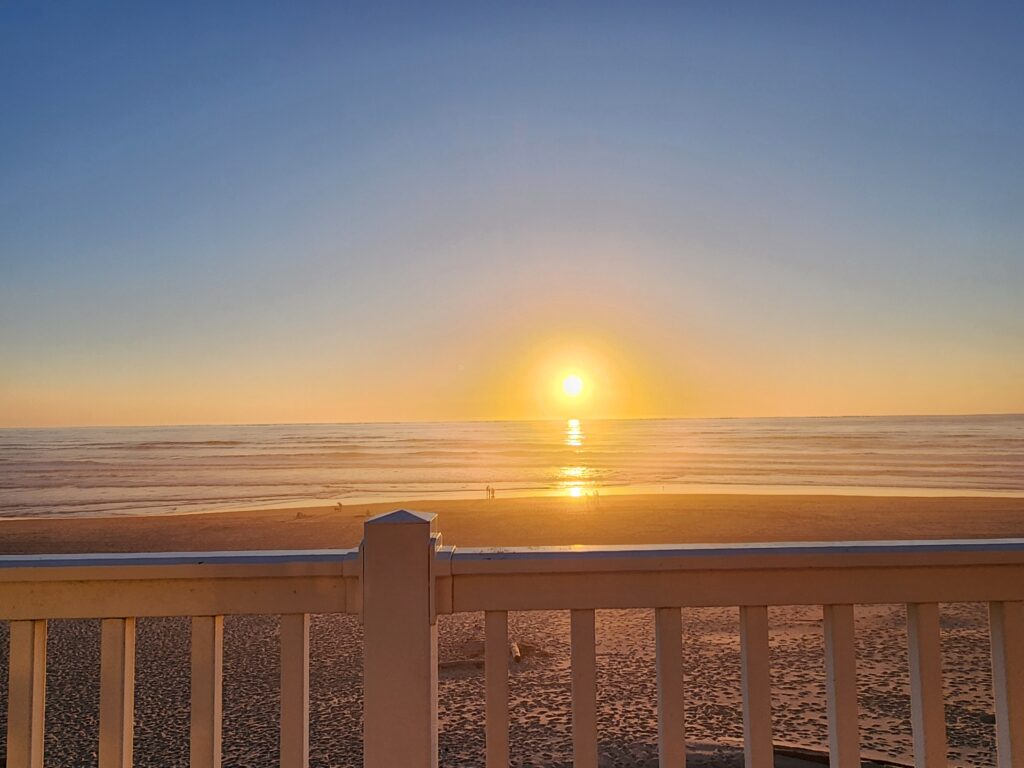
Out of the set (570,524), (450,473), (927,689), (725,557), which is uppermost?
(450,473)

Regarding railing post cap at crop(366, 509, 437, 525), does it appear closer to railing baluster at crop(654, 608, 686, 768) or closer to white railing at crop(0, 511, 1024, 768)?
white railing at crop(0, 511, 1024, 768)

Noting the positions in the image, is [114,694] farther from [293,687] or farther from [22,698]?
[293,687]

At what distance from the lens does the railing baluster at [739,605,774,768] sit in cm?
146

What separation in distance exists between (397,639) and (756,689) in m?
0.78

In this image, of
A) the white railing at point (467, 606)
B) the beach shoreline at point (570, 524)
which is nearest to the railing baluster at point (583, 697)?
the white railing at point (467, 606)

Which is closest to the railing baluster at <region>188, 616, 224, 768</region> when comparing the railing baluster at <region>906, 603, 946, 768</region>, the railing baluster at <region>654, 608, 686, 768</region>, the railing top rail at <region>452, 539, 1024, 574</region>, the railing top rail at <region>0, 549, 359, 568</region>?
the railing top rail at <region>0, 549, 359, 568</region>

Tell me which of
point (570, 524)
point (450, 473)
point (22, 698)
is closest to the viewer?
point (22, 698)

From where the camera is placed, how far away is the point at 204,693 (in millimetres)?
1456

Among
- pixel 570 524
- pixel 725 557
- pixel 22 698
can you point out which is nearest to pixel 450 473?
pixel 570 524

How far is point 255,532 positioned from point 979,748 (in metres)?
12.1

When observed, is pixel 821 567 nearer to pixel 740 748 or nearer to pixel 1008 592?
pixel 1008 592

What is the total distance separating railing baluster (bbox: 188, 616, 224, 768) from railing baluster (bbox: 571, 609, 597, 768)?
30.0 inches

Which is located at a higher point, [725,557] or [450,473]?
[450,473]

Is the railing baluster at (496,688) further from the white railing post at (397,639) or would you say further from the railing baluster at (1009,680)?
the railing baluster at (1009,680)
